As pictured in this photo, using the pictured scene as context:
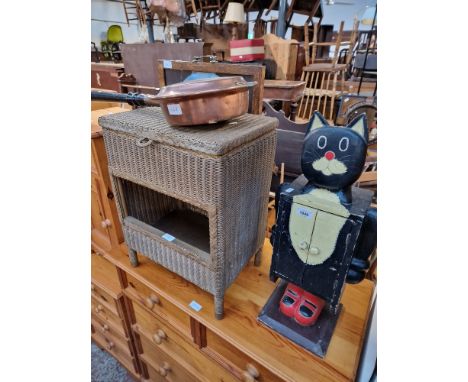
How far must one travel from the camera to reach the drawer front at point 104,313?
1218 mm

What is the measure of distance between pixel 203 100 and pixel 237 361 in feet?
2.40

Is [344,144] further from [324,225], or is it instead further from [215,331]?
[215,331]

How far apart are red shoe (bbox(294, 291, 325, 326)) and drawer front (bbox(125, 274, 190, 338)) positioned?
37 centimetres

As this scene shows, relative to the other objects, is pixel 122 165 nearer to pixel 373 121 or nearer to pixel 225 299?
pixel 225 299

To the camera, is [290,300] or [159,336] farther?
[159,336]

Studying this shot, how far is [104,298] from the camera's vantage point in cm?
121

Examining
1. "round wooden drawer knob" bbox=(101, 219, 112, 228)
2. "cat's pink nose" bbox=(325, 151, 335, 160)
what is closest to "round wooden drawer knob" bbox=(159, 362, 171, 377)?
"round wooden drawer knob" bbox=(101, 219, 112, 228)

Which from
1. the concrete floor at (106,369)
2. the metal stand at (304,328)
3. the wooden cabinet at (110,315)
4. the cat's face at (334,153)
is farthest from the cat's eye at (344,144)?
the concrete floor at (106,369)

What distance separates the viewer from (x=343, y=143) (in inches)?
20.8

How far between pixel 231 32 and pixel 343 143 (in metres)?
3.90

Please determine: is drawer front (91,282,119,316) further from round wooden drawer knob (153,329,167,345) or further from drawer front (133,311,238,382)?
round wooden drawer knob (153,329,167,345)

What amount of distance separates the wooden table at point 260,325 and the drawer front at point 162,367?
0.31 meters

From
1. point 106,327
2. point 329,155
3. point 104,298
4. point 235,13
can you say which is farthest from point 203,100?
point 235,13

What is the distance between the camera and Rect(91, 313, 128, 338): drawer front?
1238 millimetres
